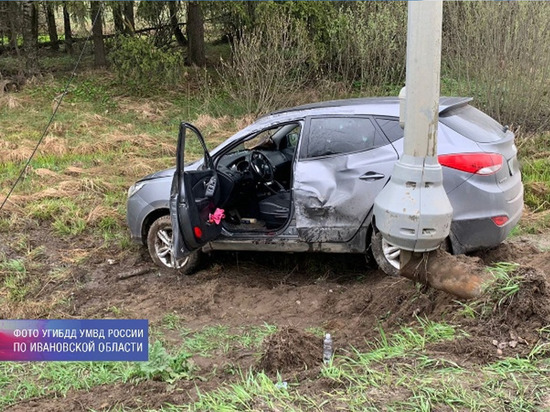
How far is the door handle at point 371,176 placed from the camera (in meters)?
5.21

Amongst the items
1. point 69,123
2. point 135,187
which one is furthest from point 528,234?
point 69,123

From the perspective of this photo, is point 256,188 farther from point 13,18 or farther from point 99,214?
point 13,18

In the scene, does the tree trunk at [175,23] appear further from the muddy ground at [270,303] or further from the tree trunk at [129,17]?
the muddy ground at [270,303]

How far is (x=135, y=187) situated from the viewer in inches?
261

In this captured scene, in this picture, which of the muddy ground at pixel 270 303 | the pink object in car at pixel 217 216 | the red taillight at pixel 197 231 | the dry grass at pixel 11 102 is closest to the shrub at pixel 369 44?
the muddy ground at pixel 270 303

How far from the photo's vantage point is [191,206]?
17.4 feet

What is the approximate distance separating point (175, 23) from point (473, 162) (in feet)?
47.6

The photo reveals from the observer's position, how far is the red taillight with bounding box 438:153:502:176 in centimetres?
491

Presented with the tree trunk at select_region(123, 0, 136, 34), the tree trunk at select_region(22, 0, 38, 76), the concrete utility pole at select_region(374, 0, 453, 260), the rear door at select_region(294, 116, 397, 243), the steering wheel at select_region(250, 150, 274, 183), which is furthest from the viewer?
the tree trunk at select_region(22, 0, 38, 76)

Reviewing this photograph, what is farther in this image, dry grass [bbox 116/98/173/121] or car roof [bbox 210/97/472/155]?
dry grass [bbox 116/98/173/121]

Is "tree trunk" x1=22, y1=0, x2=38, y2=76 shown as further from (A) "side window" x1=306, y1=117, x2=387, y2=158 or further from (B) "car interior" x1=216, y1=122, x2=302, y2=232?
(A) "side window" x1=306, y1=117, x2=387, y2=158

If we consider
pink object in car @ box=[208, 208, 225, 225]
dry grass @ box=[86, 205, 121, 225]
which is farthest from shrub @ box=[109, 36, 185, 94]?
pink object in car @ box=[208, 208, 225, 225]

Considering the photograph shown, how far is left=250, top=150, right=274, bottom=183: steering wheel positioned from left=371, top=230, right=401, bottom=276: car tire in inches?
57.4

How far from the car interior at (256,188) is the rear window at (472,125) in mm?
1583
